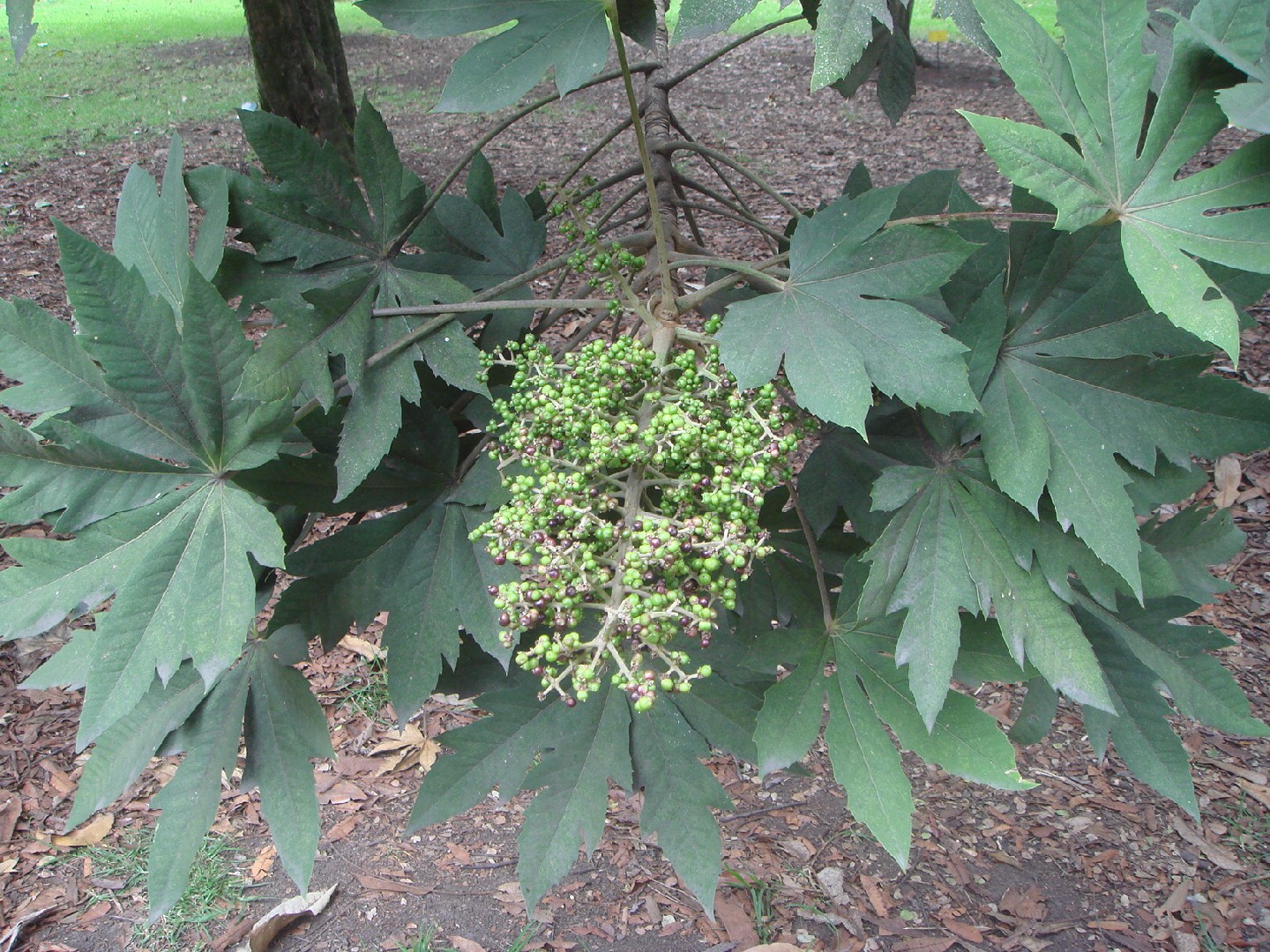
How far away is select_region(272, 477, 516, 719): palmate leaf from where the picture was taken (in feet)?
3.22

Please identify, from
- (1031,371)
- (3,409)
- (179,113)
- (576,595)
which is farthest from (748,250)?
(179,113)

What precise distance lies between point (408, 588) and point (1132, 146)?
82 cm

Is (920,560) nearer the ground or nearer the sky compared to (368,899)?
nearer the sky

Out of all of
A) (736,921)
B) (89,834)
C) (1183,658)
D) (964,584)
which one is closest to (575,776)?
(964,584)

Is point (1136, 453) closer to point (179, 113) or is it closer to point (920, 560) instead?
point (920, 560)

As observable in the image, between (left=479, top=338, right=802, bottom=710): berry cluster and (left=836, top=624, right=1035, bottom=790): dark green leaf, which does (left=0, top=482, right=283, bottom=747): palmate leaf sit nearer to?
(left=479, top=338, right=802, bottom=710): berry cluster

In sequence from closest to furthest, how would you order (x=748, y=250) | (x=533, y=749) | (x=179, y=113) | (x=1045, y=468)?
(x=1045, y=468) → (x=533, y=749) → (x=748, y=250) → (x=179, y=113)

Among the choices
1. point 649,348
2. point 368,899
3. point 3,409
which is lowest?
point 368,899

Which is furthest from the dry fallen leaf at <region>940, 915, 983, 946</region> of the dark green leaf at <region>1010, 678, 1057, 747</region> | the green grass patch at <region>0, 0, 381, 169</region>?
the green grass patch at <region>0, 0, 381, 169</region>

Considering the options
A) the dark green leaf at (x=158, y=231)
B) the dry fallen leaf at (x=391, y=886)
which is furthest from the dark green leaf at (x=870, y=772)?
the dry fallen leaf at (x=391, y=886)

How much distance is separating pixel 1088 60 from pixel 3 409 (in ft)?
11.4

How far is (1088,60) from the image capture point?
2.57 ft

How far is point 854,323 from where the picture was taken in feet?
2.79

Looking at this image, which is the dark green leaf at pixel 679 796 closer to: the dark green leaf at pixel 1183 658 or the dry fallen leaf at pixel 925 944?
the dark green leaf at pixel 1183 658
